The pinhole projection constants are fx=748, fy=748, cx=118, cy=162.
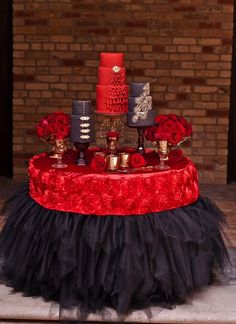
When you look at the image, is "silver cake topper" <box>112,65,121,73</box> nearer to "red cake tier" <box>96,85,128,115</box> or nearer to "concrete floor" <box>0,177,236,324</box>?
"red cake tier" <box>96,85,128,115</box>

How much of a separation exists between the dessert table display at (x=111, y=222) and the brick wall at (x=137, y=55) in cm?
253

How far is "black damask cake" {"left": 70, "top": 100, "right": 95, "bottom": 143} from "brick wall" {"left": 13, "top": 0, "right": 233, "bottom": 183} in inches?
106

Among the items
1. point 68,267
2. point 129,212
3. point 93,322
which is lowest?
point 93,322

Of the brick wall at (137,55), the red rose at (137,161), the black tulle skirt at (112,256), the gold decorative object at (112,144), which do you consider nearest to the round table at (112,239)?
the black tulle skirt at (112,256)

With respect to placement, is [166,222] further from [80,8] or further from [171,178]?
[80,8]

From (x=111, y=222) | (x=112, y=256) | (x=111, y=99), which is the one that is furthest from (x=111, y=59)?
(x=112, y=256)

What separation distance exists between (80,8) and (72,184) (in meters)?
3.01

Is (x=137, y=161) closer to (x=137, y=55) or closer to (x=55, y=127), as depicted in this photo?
(x=55, y=127)

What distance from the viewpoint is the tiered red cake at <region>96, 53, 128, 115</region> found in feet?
11.9

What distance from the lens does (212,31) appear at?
20.2 ft

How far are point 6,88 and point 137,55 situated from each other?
116 centimetres

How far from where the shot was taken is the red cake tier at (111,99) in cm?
362

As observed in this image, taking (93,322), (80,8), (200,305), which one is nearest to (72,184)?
(93,322)

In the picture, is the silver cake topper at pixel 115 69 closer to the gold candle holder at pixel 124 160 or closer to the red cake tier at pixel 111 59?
the red cake tier at pixel 111 59
